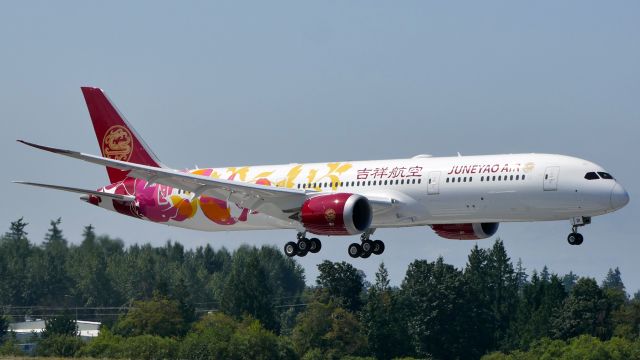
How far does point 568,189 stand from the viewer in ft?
210

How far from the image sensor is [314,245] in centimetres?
7250

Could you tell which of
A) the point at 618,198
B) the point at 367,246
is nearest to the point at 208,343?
the point at 367,246

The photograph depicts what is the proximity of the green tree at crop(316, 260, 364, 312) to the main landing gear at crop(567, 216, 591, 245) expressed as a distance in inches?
3048

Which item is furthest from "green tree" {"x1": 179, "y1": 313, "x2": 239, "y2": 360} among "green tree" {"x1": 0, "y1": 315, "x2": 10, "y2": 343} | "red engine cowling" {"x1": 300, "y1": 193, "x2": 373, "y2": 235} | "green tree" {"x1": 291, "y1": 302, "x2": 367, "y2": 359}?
"red engine cowling" {"x1": 300, "y1": 193, "x2": 373, "y2": 235}

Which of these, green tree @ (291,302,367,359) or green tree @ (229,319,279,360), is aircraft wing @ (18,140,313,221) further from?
green tree @ (291,302,367,359)

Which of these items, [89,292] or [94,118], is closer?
[94,118]

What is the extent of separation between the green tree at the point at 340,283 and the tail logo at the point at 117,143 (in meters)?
64.0

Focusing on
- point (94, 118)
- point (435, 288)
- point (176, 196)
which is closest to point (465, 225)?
point (176, 196)

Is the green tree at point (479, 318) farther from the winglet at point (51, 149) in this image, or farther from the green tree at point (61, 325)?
the winglet at point (51, 149)

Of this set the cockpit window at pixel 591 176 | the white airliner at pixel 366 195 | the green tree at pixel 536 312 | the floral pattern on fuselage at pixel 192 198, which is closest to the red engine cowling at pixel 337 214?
the white airliner at pixel 366 195

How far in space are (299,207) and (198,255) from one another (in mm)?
106259

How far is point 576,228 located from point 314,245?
14.2 m

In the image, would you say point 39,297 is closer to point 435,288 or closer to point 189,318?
point 189,318

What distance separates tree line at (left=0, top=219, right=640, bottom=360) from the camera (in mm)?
126062
